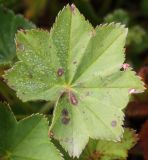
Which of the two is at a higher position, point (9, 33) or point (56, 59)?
point (9, 33)

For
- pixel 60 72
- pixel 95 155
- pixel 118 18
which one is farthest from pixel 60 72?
pixel 118 18

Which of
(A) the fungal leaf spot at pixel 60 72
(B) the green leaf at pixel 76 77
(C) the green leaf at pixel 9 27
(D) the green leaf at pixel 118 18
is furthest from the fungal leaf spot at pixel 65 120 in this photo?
(D) the green leaf at pixel 118 18

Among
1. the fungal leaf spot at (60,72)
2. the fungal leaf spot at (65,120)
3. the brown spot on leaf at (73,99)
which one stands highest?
the fungal leaf spot at (60,72)

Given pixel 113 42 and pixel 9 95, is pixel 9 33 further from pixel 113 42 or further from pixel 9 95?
pixel 113 42

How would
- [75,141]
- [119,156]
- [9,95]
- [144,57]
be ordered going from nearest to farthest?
[75,141], [119,156], [9,95], [144,57]

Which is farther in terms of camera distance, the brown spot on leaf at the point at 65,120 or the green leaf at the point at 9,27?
the green leaf at the point at 9,27

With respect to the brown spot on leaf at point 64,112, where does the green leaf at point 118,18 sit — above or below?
above

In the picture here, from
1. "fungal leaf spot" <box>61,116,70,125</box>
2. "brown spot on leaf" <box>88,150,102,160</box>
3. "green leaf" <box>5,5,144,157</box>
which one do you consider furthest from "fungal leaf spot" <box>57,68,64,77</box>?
"brown spot on leaf" <box>88,150,102,160</box>

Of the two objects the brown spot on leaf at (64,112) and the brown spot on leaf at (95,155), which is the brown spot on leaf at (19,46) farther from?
the brown spot on leaf at (95,155)

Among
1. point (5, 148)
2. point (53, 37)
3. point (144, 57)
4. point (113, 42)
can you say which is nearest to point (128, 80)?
point (113, 42)
